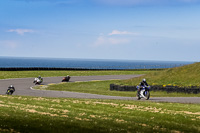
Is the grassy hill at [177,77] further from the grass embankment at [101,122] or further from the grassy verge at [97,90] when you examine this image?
the grass embankment at [101,122]

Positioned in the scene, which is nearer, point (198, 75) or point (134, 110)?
point (134, 110)

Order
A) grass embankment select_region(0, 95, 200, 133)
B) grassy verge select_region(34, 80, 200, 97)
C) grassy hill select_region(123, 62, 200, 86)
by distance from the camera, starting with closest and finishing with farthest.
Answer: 1. grass embankment select_region(0, 95, 200, 133)
2. grassy verge select_region(34, 80, 200, 97)
3. grassy hill select_region(123, 62, 200, 86)

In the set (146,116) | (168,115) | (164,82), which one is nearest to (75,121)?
(146,116)

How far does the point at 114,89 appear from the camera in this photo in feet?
118

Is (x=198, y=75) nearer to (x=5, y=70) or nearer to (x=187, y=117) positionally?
(x=187, y=117)

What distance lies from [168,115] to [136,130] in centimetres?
480

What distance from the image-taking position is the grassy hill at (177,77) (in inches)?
1422

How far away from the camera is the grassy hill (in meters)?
36.1

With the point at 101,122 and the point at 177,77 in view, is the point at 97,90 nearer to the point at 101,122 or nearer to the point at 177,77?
the point at 177,77

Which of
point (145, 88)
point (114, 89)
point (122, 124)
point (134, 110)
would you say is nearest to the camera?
point (122, 124)

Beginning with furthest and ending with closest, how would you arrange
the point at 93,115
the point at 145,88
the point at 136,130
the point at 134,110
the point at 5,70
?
the point at 5,70, the point at 145,88, the point at 134,110, the point at 93,115, the point at 136,130

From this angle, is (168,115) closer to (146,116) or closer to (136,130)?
(146,116)

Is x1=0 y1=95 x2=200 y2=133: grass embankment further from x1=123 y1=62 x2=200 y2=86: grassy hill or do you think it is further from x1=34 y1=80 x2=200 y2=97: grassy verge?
x1=123 y1=62 x2=200 y2=86: grassy hill

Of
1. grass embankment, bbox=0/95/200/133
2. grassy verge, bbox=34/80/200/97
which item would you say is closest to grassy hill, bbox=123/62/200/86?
grassy verge, bbox=34/80/200/97
